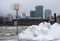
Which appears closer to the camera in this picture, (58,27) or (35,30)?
(35,30)

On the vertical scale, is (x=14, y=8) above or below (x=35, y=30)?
above

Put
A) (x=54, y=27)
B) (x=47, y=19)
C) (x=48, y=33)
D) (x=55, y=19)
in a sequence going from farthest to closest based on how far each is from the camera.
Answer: (x=47, y=19) < (x=55, y=19) < (x=54, y=27) < (x=48, y=33)

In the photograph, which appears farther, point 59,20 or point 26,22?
point 26,22

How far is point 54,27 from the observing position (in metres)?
19.8

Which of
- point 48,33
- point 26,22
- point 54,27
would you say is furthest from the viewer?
point 26,22

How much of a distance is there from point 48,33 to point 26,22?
3278cm

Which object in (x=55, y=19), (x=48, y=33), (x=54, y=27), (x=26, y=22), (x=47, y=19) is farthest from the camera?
(x=26, y=22)

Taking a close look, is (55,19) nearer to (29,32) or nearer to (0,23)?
(0,23)

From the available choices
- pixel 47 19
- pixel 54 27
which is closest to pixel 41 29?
pixel 54 27

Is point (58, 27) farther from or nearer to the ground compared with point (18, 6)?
nearer to the ground

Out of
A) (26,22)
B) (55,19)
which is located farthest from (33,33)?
(26,22)

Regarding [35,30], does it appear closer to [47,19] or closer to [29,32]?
[29,32]

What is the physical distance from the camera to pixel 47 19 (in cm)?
4081

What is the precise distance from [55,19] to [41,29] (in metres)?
20.2
